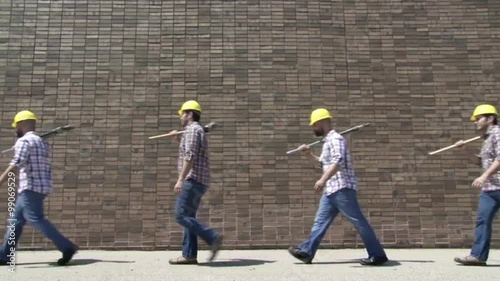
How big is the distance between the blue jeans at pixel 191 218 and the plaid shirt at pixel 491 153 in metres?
2.57

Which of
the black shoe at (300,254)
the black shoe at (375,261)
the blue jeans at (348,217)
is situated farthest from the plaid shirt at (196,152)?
the black shoe at (375,261)

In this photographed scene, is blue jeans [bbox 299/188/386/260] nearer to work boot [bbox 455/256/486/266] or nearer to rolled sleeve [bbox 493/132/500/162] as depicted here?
work boot [bbox 455/256/486/266]

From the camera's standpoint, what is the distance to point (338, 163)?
17.4ft

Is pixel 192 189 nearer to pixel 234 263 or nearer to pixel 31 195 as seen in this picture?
pixel 234 263

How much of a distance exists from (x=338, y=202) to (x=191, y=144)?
1471mm

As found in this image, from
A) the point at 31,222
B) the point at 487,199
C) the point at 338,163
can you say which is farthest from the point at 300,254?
the point at 31,222

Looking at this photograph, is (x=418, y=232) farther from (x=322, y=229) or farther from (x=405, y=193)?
(x=322, y=229)

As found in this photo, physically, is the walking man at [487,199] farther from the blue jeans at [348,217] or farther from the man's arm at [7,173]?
the man's arm at [7,173]

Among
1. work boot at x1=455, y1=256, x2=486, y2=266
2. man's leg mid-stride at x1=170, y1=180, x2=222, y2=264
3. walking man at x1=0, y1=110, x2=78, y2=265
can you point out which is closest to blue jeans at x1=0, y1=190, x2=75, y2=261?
Result: walking man at x1=0, y1=110, x2=78, y2=265

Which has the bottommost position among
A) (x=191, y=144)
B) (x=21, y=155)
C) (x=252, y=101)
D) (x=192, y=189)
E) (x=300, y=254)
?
(x=300, y=254)

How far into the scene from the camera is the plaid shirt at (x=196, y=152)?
5395 mm

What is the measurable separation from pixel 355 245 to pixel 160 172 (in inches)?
98.8

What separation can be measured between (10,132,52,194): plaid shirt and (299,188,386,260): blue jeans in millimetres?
2510

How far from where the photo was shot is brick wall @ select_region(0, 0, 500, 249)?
6.93 metres
